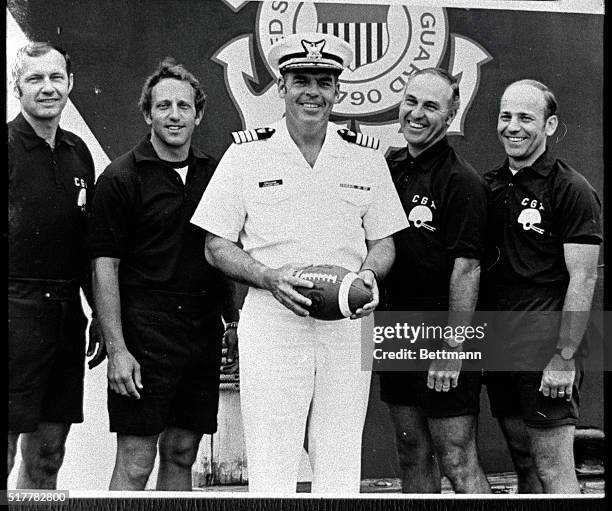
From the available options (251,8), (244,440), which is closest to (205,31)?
(251,8)

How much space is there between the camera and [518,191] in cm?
453

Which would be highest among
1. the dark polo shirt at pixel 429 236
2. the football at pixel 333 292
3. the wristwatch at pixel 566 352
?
the dark polo shirt at pixel 429 236

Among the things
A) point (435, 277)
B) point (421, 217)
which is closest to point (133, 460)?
point (435, 277)

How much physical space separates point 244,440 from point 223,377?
288mm

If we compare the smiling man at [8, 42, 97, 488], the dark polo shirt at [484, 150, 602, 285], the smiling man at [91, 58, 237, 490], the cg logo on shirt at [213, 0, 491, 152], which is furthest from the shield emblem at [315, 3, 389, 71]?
the smiling man at [8, 42, 97, 488]

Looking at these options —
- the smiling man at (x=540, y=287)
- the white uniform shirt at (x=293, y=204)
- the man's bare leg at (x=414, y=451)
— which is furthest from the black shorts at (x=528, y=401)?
the white uniform shirt at (x=293, y=204)

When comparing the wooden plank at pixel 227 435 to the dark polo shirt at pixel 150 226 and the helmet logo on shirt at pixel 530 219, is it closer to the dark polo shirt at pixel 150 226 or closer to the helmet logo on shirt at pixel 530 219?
the dark polo shirt at pixel 150 226

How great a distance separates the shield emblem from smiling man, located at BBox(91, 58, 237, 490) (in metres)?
0.65

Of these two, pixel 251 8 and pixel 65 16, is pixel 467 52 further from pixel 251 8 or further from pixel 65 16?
pixel 65 16

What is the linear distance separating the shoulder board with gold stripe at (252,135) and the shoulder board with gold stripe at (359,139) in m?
0.31

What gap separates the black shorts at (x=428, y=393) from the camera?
4.50m

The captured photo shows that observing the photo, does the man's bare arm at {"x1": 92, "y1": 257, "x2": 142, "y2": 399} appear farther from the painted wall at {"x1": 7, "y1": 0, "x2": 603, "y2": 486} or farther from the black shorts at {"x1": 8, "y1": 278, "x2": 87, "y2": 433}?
the painted wall at {"x1": 7, "y1": 0, "x2": 603, "y2": 486}

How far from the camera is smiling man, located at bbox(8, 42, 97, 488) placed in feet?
14.3

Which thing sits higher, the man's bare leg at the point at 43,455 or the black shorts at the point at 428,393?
the black shorts at the point at 428,393
